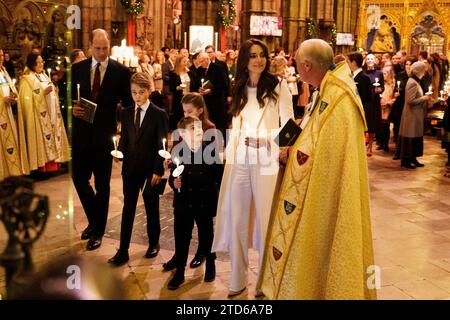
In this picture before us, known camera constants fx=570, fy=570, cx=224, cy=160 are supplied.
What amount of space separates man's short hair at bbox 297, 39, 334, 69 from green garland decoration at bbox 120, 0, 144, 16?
12.8 m

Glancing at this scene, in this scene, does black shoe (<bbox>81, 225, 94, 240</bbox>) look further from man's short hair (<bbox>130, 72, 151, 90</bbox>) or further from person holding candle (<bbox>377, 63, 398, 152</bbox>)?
person holding candle (<bbox>377, 63, 398, 152</bbox>)

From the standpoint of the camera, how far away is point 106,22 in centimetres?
1564

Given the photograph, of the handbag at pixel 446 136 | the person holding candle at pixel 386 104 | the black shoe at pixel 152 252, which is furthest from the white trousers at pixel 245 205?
the person holding candle at pixel 386 104

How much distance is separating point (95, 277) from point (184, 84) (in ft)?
24.4

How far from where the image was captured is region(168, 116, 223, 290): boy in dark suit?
445cm

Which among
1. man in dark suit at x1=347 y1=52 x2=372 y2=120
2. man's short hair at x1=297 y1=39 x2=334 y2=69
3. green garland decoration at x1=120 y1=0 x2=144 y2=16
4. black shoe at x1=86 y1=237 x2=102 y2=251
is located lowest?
black shoe at x1=86 y1=237 x2=102 y2=251

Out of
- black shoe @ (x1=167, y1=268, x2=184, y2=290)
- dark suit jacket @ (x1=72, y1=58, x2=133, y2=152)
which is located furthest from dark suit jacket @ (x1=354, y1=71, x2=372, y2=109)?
black shoe @ (x1=167, y1=268, x2=184, y2=290)

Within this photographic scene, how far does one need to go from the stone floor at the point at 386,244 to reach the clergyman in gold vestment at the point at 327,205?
96cm

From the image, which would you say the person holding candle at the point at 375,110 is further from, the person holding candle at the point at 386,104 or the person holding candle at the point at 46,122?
the person holding candle at the point at 46,122

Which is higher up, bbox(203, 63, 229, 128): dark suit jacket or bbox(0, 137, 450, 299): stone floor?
bbox(203, 63, 229, 128): dark suit jacket

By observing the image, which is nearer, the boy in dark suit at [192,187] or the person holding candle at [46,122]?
the boy in dark suit at [192,187]

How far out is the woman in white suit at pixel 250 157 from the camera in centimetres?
400

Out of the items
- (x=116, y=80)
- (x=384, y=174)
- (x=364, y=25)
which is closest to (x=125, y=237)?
(x=116, y=80)

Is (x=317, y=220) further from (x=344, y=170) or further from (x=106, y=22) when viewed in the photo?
(x=106, y=22)
